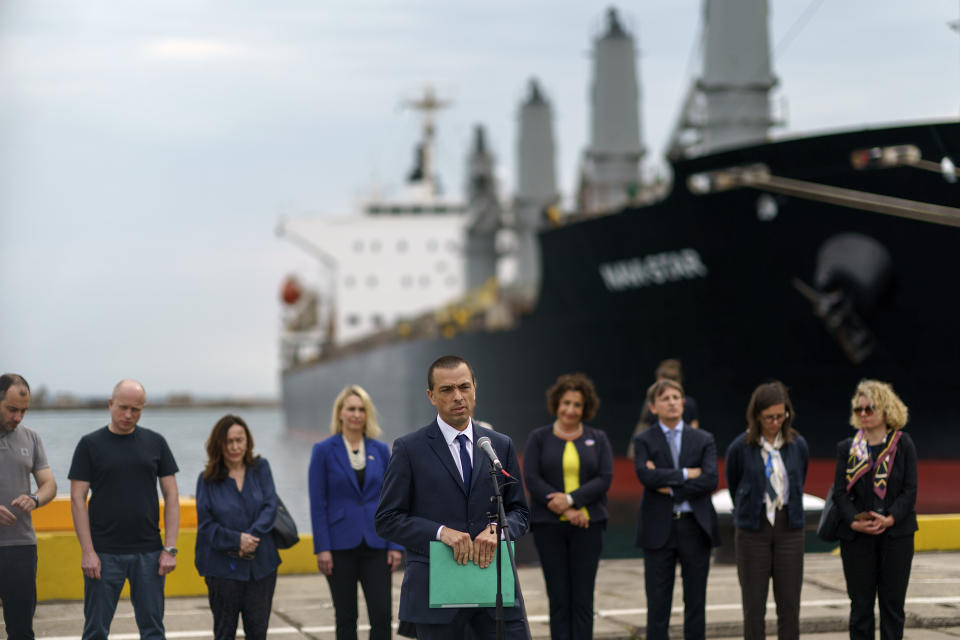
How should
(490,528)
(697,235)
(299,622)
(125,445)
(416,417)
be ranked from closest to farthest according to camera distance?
(490,528) → (125,445) → (299,622) → (697,235) → (416,417)

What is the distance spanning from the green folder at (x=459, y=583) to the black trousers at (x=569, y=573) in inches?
84.1

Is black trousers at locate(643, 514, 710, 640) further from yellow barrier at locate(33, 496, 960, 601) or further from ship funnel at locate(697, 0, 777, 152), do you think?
ship funnel at locate(697, 0, 777, 152)

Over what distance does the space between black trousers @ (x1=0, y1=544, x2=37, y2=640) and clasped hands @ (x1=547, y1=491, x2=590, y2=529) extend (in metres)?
2.45

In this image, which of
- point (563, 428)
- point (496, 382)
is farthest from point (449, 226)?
point (563, 428)

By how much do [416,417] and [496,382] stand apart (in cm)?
519

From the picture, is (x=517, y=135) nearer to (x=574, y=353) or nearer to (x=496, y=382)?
(x=496, y=382)

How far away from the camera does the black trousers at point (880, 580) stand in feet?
16.9

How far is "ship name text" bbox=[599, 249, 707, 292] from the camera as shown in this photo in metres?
15.6

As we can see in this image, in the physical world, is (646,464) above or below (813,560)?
above

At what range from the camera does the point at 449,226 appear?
40.1m

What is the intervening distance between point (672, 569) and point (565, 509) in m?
0.63

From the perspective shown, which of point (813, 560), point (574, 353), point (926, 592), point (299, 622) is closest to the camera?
point (299, 622)

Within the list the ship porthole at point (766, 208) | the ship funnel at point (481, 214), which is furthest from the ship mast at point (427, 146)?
the ship porthole at point (766, 208)

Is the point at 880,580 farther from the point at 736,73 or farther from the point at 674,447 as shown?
the point at 736,73
